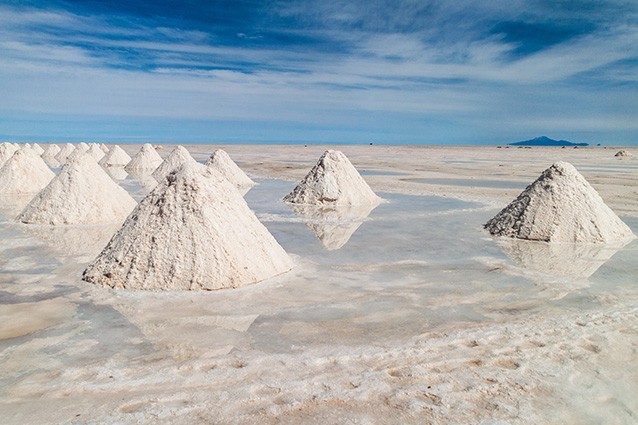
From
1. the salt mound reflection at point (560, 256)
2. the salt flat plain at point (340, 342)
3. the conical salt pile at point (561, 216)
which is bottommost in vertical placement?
the salt mound reflection at point (560, 256)

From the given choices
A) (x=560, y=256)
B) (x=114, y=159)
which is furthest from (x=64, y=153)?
(x=560, y=256)

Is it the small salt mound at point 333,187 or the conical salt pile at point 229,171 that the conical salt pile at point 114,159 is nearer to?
the conical salt pile at point 229,171

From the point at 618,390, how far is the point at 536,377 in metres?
0.49

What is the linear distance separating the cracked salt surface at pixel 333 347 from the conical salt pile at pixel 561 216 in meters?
1.62

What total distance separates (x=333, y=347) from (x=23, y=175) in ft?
43.2

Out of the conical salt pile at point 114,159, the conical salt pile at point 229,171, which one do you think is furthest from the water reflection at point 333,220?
the conical salt pile at point 114,159

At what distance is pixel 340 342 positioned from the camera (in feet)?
12.9

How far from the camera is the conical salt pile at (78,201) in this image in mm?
9094

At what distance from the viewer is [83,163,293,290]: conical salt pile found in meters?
5.20

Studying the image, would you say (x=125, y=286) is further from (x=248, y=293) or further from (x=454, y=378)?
(x=454, y=378)

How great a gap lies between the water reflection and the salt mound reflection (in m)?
2.57

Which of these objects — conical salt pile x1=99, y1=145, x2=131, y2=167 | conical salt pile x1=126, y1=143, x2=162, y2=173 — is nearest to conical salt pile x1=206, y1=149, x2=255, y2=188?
conical salt pile x1=126, y1=143, x2=162, y2=173

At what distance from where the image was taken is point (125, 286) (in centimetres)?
515

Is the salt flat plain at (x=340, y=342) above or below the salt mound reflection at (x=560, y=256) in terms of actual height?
→ above
